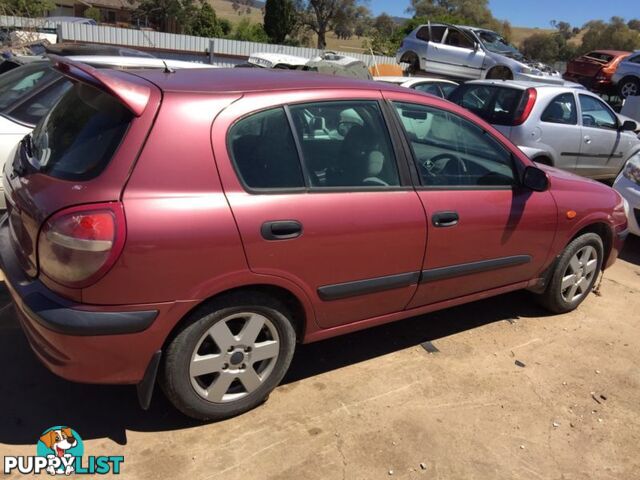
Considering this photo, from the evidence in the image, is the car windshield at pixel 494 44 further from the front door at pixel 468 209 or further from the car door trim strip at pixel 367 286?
the car door trim strip at pixel 367 286

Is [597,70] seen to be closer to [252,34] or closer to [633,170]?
[633,170]

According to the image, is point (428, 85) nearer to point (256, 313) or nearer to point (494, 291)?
point (494, 291)

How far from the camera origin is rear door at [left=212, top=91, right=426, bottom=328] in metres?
2.69

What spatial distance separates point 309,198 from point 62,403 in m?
1.66

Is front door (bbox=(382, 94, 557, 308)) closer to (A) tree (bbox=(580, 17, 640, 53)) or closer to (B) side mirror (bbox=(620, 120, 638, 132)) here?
(B) side mirror (bbox=(620, 120, 638, 132))

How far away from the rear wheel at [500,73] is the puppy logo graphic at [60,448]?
42.9ft

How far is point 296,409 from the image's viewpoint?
310 centimetres

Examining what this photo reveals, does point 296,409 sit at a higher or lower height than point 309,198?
lower

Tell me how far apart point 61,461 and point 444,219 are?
A: 2.29 meters

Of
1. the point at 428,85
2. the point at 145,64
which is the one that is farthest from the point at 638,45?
the point at 145,64

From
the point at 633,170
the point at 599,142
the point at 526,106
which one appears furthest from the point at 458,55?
the point at 633,170

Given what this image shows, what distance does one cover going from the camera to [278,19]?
37.4 metres

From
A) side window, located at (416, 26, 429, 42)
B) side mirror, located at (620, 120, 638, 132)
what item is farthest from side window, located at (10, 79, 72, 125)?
side window, located at (416, 26, 429, 42)

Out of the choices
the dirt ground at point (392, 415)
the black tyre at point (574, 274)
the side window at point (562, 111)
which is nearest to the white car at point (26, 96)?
the dirt ground at point (392, 415)
